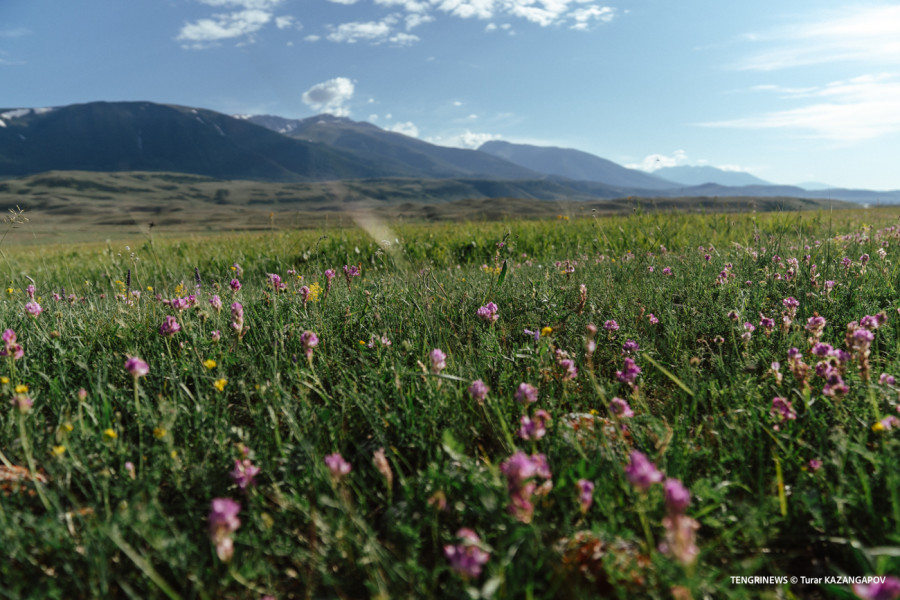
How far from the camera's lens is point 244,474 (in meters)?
1.72

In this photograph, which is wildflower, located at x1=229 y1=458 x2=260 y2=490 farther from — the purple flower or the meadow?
the purple flower

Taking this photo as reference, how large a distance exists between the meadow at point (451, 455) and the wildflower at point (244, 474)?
0.03 feet

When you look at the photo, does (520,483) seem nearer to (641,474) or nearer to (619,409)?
(641,474)

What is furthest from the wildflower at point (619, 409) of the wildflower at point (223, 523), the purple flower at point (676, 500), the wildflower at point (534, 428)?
the wildflower at point (223, 523)

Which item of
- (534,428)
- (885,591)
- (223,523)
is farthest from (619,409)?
(223,523)

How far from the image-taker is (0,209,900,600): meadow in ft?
4.62

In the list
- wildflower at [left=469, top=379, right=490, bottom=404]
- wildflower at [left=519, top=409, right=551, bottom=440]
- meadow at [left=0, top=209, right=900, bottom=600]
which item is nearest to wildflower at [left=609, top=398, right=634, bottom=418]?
meadow at [left=0, top=209, right=900, bottom=600]

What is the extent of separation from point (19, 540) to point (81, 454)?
0.33m

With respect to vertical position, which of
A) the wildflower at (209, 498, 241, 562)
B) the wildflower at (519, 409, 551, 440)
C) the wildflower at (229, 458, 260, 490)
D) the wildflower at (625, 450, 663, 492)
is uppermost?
the wildflower at (625, 450, 663, 492)

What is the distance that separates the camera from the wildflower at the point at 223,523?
48.7 inches

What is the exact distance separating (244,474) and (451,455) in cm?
75

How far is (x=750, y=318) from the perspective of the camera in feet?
10.2

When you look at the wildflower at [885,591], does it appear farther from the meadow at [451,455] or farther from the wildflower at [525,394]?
the wildflower at [525,394]

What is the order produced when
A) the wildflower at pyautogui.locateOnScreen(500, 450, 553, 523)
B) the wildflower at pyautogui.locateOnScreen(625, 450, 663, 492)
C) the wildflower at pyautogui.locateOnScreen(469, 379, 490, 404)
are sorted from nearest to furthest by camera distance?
the wildflower at pyautogui.locateOnScreen(625, 450, 663, 492) → the wildflower at pyautogui.locateOnScreen(500, 450, 553, 523) → the wildflower at pyautogui.locateOnScreen(469, 379, 490, 404)
